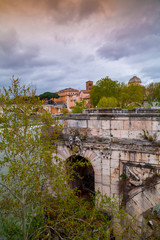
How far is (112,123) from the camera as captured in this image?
6367mm

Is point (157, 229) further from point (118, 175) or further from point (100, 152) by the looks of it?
point (100, 152)

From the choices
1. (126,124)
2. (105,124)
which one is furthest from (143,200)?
(105,124)

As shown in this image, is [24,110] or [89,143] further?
[89,143]

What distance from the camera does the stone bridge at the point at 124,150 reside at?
18.4ft

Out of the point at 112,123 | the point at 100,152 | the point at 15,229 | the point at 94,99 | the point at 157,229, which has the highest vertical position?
the point at 94,99

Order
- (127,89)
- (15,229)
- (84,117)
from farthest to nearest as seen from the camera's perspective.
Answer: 1. (127,89)
2. (84,117)
3. (15,229)

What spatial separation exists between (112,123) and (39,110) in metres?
3.14

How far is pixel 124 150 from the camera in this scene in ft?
19.6

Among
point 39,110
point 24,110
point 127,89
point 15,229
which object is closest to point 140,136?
point 39,110

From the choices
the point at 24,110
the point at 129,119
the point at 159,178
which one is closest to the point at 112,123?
the point at 129,119

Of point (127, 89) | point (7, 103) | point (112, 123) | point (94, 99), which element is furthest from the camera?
point (94, 99)

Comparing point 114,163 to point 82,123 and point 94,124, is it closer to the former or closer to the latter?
point 94,124

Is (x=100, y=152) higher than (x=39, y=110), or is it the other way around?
(x=39, y=110)

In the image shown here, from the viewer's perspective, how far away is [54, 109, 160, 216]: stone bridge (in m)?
5.60
